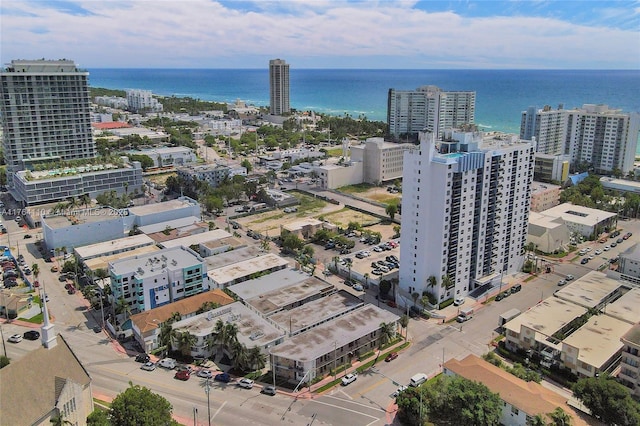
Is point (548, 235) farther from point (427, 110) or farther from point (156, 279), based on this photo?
point (427, 110)

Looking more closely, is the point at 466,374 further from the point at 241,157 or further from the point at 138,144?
the point at 138,144

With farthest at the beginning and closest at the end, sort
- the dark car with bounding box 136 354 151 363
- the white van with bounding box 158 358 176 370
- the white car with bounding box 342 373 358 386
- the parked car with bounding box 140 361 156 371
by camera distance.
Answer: the dark car with bounding box 136 354 151 363, the white van with bounding box 158 358 176 370, the parked car with bounding box 140 361 156 371, the white car with bounding box 342 373 358 386

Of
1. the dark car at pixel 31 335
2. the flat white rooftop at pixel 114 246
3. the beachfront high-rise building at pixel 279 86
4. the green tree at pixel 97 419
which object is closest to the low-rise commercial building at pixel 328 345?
the green tree at pixel 97 419

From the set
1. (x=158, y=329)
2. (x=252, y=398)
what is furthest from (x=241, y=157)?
(x=252, y=398)

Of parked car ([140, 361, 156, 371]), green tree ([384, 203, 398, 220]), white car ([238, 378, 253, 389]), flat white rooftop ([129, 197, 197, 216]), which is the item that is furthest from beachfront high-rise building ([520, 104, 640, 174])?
parked car ([140, 361, 156, 371])

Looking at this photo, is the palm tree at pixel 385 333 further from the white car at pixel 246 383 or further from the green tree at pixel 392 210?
the green tree at pixel 392 210

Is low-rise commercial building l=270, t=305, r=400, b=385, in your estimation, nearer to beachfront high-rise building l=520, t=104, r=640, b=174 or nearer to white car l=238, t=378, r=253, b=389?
white car l=238, t=378, r=253, b=389
